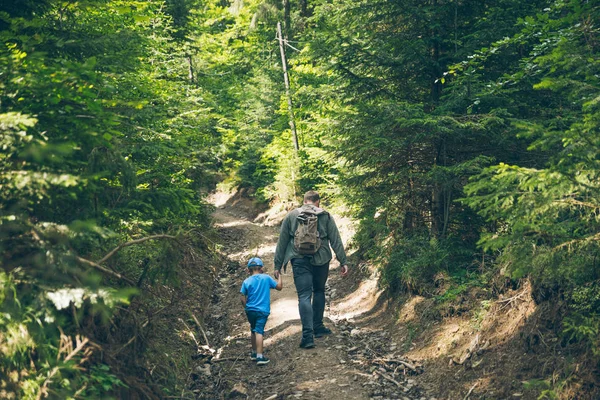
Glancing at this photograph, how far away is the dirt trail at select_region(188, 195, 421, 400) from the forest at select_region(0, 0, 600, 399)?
35.9 inches

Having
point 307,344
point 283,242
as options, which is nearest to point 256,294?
point 283,242

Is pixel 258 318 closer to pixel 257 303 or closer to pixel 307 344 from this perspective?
pixel 257 303

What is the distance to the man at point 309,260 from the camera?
27.5 ft

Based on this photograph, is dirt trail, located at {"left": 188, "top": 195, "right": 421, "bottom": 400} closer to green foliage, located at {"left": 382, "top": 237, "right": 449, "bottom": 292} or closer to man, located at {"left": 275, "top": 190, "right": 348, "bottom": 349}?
man, located at {"left": 275, "top": 190, "right": 348, "bottom": 349}

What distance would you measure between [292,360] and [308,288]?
1.19 meters

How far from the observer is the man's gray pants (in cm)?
834

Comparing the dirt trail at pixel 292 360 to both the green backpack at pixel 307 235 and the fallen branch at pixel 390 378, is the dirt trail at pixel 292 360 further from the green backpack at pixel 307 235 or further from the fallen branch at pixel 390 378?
the green backpack at pixel 307 235

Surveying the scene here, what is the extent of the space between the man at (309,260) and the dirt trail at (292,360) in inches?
20.7

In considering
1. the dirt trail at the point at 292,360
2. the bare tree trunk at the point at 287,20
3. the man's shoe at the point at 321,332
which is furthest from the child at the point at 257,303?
the bare tree trunk at the point at 287,20

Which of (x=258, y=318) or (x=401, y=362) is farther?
(x=258, y=318)

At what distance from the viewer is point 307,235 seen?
835 centimetres

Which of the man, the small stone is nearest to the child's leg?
the man

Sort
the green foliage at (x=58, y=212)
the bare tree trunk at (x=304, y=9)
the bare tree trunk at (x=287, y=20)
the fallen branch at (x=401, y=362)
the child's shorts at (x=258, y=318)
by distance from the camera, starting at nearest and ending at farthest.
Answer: the green foliage at (x=58, y=212) < the fallen branch at (x=401, y=362) < the child's shorts at (x=258, y=318) < the bare tree trunk at (x=287, y=20) < the bare tree trunk at (x=304, y=9)

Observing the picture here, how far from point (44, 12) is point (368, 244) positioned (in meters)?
8.85
